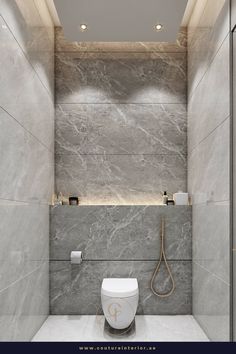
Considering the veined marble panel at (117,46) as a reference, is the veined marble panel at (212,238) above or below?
below

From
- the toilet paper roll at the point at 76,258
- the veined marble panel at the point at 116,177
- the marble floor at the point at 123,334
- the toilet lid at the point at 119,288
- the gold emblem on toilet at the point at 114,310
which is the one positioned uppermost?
the veined marble panel at the point at 116,177

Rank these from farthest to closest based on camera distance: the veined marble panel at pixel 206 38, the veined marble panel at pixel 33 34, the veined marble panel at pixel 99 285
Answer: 1. the veined marble panel at pixel 99 285
2. the veined marble panel at pixel 206 38
3. the veined marble panel at pixel 33 34

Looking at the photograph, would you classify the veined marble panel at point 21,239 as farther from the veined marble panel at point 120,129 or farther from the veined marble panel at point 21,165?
the veined marble panel at point 120,129

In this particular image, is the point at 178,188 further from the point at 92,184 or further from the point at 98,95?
the point at 98,95

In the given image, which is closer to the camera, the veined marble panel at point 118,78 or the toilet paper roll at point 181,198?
the toilet paper roll at point 181,198

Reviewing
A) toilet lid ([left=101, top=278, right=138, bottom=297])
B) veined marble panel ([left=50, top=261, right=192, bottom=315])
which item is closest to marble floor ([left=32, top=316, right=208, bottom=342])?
veined marble panel ([left=50, top=261, right=192, bottom=315])

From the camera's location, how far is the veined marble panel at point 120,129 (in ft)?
12.1

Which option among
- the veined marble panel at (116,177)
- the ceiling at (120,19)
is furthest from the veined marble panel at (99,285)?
the ceiling at (120,19)

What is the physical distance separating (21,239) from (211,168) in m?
1.60

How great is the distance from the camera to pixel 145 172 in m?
3.70

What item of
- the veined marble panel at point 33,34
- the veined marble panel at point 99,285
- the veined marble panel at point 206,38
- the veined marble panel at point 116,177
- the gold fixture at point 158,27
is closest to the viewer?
the veined marble panel at point 33,34

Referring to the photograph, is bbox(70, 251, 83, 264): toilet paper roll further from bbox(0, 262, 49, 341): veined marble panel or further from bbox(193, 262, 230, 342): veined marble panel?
bbox(193, 262, 230, 342): veined marble panel

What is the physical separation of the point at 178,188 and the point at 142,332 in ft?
4.91

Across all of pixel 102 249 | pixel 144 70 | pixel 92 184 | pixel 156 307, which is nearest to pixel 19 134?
pixel 92 184
